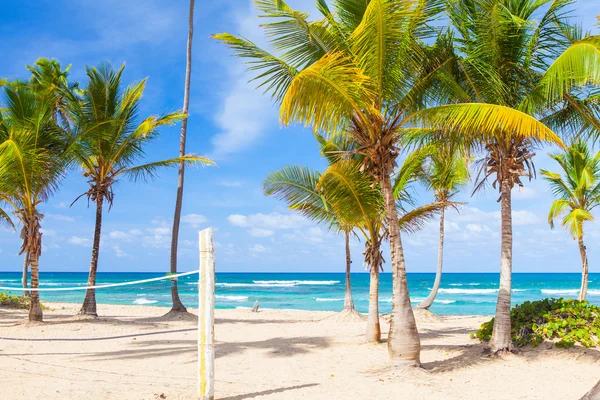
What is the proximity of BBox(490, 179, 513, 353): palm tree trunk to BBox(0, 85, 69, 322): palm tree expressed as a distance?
10.8m

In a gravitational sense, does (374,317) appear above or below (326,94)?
below

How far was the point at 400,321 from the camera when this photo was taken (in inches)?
300

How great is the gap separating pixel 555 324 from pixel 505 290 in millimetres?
1393

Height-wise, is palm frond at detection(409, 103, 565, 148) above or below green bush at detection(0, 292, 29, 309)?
above

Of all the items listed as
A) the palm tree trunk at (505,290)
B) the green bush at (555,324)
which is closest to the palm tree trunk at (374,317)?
the green bush at (555,324)

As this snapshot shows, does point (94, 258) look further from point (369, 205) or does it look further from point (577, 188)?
point (577, 188)

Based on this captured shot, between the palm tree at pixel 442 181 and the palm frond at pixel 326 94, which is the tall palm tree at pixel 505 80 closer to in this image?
the palm frond at pixel 326 94

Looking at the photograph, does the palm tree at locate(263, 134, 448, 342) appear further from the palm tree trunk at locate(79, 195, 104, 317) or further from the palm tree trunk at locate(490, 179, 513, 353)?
the palm tree trunk at locate(79, 195, 104, 317)

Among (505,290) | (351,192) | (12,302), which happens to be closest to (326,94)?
(351,192)

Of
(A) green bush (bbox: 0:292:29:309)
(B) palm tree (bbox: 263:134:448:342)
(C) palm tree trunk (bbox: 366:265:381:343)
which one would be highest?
(B) palm tree (bbox: 263:134:448:342)

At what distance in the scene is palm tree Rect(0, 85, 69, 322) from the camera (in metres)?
12.3

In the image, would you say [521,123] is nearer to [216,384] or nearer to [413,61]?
[413,61]

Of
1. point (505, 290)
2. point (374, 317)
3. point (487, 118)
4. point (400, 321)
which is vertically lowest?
point (374, 317)

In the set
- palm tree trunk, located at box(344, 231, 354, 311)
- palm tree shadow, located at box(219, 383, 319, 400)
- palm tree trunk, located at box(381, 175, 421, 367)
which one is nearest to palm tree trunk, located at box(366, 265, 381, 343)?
palm tree trunk, located at box(381, 175, 421, 367)
